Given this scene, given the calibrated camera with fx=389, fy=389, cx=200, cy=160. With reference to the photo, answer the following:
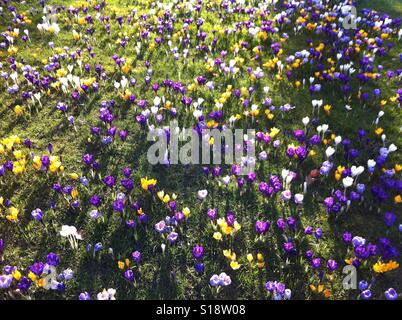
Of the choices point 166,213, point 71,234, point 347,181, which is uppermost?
point 347,181

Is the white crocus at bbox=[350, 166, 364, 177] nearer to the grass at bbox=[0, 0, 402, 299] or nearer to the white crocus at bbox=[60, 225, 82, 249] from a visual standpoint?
the grass at bbox=[0, 0, 402, 299]

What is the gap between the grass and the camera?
645 cm

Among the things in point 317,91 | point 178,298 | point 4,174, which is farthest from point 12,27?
point 178,298

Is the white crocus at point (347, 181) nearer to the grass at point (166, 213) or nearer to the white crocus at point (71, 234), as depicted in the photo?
the grass at point (166, 213)

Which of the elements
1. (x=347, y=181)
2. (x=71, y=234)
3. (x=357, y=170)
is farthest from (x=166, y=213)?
(x=357, y=170)

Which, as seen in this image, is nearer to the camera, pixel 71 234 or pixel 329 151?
pixel 71 234

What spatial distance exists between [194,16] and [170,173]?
8970 mm

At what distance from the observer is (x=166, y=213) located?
298 inches

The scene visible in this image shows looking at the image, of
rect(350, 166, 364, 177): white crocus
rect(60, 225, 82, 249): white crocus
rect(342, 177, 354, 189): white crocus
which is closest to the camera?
rect(60, 225, 82, 249): white crocus

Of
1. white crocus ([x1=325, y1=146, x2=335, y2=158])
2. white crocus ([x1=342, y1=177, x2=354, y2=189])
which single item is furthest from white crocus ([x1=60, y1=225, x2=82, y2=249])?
white crocus ([x1=325, y1=146, x2=335, y2=158])

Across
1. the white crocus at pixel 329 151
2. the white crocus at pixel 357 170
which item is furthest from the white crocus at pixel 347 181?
the white crocus at pixel 329 151

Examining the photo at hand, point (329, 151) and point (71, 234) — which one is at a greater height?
point (329, 151)

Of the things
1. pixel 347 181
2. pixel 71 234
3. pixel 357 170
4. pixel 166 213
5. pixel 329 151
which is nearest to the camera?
pixel 71 234

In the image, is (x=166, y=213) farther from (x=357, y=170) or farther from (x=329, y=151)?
(x=357, y=170)
